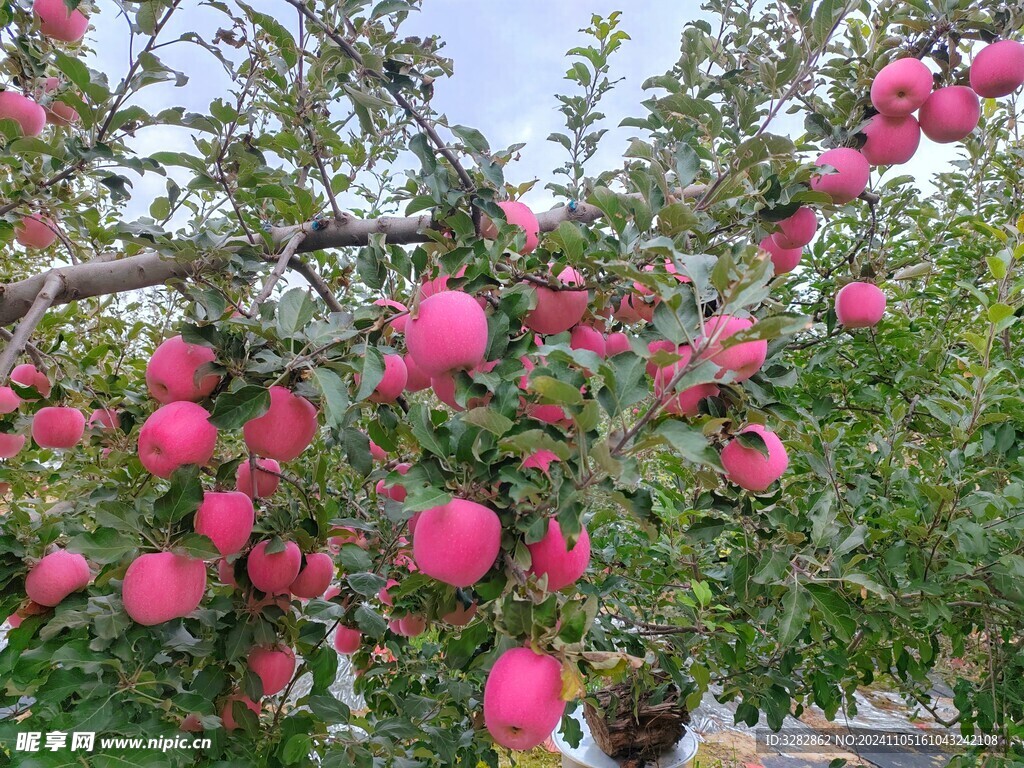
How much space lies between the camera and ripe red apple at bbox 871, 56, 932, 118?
1120 mm

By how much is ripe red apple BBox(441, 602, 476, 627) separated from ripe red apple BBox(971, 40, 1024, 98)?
1.36 m

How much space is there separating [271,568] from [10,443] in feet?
3.37

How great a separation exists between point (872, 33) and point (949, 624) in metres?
1.35

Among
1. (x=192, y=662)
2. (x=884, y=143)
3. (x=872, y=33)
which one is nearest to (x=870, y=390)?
(x=884, y=143)

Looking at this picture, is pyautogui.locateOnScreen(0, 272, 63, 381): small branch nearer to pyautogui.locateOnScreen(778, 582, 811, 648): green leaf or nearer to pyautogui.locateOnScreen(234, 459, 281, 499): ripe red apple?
pyautogui.locateOnScreen(234, 459, 281, 499): ripe red apple

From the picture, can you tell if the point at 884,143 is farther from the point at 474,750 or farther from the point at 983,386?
the point at 474,750

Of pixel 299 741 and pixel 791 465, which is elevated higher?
pixel 791 465

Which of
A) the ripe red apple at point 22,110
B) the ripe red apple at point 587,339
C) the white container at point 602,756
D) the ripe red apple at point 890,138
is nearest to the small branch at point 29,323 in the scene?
the ripe red apple at point 22,110

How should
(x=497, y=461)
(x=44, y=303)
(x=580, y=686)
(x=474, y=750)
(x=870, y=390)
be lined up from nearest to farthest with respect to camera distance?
(x=580, y=686) → (x=497, y=461) → (x=44, y=303) → (x=474, y=750) → (x=870, y=390)

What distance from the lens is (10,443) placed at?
1.58 meters

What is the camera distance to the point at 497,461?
76 centimetres

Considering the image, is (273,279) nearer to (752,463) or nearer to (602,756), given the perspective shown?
(752,463)

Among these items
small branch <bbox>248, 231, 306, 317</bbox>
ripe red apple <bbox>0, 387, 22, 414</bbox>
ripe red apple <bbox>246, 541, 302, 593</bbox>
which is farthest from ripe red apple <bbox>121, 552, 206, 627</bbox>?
ripe red apple <bbox>0, 387, 22, 414</bbox>

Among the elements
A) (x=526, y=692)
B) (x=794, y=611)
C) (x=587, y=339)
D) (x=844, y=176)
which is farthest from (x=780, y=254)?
(x=526, y=692)
